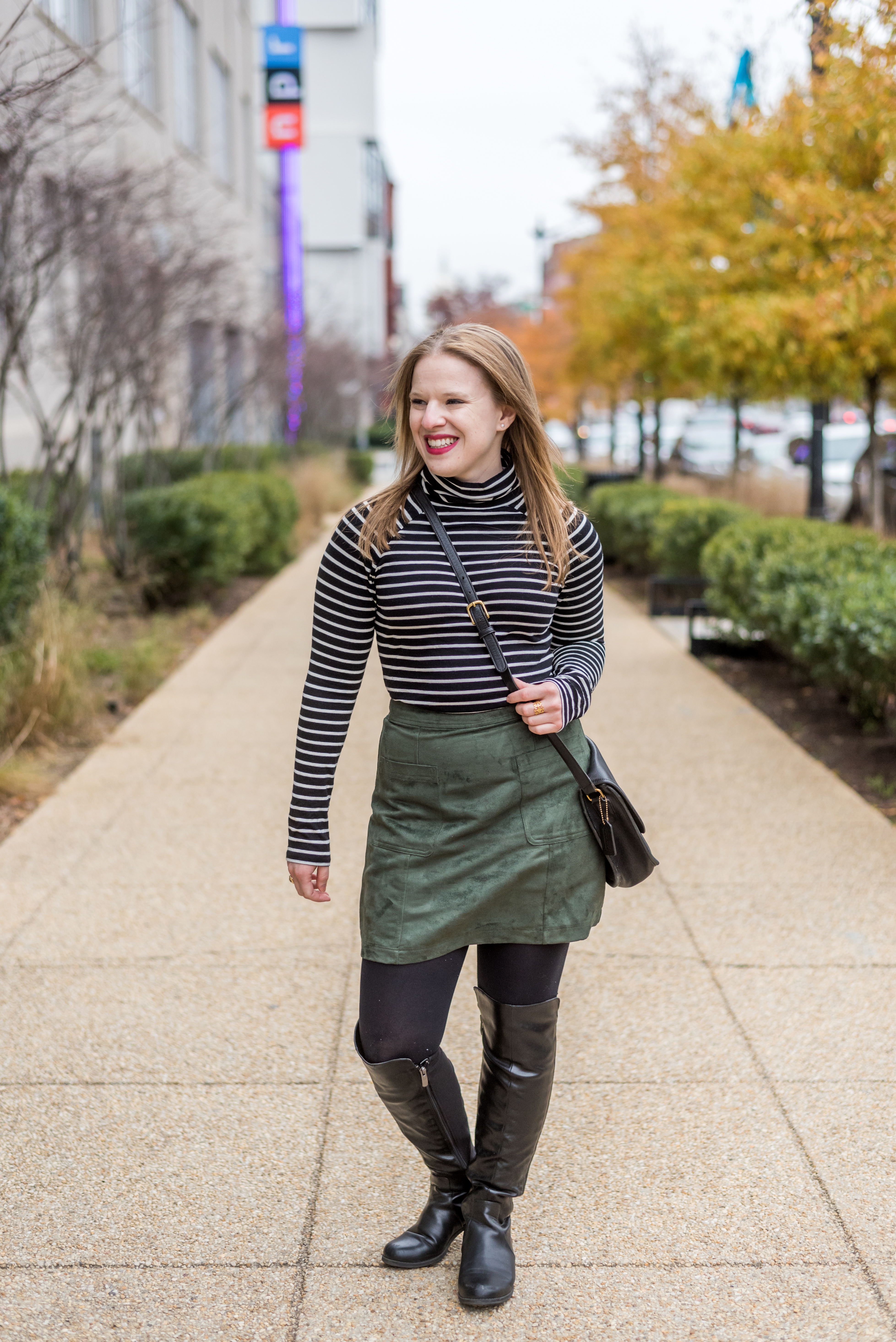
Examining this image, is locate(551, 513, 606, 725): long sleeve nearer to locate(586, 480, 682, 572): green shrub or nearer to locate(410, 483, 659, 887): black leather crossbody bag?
locate(410, 483, 659, 887): black leather crossbody bag

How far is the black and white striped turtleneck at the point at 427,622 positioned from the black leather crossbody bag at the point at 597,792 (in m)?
0.02

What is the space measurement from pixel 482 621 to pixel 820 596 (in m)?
4.77

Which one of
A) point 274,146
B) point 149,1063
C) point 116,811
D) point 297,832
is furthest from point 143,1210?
point 274,146

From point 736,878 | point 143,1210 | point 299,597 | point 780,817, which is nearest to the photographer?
point 143,1210

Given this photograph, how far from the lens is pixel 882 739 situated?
7.16 m

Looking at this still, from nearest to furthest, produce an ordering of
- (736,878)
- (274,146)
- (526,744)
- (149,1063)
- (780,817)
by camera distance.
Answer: (526,744) → (149,1063) → (736,878) → (780,817) → (274,146)

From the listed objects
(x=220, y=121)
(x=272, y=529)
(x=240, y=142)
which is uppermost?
(x=220, y=121)

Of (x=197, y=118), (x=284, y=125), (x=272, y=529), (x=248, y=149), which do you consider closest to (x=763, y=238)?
(x=272, y=529)

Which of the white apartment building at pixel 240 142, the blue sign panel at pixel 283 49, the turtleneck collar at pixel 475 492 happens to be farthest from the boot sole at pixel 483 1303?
the blue sign panel at pixel 283 49

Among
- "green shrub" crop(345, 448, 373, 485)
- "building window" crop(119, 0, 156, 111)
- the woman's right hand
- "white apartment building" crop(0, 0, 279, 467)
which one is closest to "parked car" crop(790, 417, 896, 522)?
"white apartment building" crop(0, 0, 279, 467)

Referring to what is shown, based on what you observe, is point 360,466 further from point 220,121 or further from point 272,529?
point 272,529

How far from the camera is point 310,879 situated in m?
2.65

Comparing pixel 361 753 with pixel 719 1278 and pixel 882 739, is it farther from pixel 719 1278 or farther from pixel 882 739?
pixel 719 1278

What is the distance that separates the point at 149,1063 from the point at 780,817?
322 centimetres
